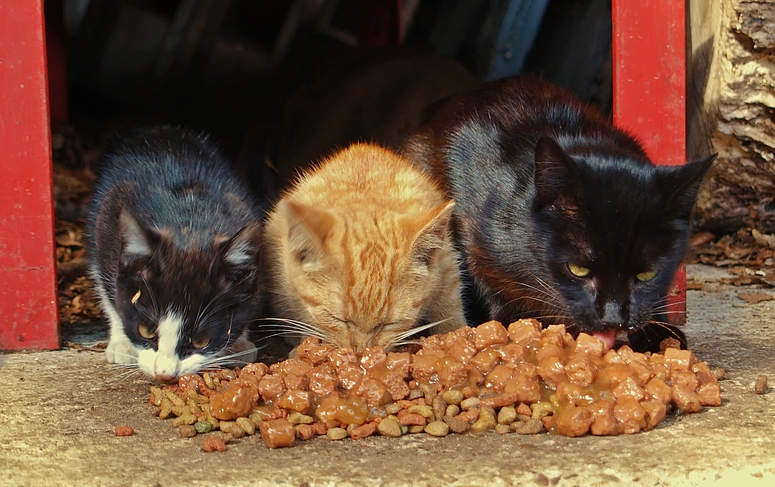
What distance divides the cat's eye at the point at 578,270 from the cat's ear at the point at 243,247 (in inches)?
50.3

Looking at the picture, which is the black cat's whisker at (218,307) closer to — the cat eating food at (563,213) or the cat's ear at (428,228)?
the cat's ear at (428,228)

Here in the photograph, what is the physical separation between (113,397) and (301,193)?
1332 millimetres

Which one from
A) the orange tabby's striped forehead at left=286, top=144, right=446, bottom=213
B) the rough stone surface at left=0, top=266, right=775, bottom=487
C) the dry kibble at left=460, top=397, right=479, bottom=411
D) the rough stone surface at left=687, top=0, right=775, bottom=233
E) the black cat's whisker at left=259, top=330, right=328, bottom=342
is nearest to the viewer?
the rough stone surface at left=0, top=266, right=775, bottom=487

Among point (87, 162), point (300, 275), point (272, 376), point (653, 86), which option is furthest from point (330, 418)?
point (87, 162)

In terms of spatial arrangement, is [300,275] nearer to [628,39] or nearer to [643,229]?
[643,229]

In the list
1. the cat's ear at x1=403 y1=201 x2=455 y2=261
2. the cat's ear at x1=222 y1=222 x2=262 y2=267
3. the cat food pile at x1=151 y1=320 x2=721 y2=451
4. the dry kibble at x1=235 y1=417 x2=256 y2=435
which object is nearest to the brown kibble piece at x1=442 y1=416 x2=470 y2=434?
the cat food pile at x1=151 y1=320 x2=721 y2=451

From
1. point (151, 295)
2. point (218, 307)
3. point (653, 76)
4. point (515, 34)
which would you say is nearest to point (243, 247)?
point (218, 307)

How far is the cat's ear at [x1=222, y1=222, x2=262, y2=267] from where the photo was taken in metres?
3.14

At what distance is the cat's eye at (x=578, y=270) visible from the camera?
3.12 metres

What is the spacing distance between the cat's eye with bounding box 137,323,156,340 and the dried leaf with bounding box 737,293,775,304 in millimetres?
3061

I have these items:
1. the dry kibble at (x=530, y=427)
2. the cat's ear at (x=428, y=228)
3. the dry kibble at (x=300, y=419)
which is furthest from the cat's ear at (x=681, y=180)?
the dry kibble at (x=300, y=419)

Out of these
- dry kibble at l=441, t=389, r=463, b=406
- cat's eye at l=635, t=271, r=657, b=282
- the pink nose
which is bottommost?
the pink nose

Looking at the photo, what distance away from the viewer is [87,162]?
6.85m

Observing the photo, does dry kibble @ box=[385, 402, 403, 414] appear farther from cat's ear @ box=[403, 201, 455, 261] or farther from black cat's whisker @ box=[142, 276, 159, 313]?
black cat's whisker @ box=[142, 276, 159, 313]
